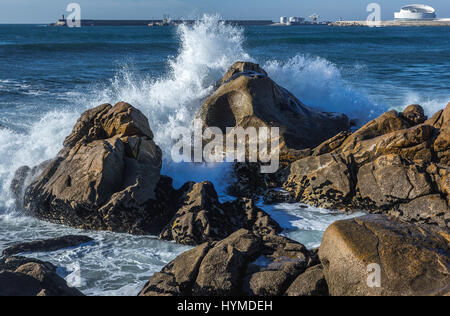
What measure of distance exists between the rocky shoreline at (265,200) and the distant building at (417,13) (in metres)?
111


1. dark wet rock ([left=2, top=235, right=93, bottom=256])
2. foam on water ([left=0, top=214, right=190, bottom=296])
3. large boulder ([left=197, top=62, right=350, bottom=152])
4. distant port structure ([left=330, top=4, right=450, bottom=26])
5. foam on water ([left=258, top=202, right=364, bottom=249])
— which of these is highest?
distant port structure ([left=330, top=4, right=450, bottom=26])

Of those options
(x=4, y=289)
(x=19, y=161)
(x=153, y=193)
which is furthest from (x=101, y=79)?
(x=4, y=289)

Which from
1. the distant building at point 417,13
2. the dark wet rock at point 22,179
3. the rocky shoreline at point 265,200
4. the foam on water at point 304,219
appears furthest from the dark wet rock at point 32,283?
the distant building at point 417,13

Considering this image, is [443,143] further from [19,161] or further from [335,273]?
[19,161]

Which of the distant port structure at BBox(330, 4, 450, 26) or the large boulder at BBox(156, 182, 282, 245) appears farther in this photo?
the distant port structure at BBox(330, 4, 450, 26)

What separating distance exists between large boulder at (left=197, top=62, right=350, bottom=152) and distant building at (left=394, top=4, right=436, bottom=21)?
11083 cm

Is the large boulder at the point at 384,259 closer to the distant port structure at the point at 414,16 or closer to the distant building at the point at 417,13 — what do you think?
the distant port structure at the point at 414,16

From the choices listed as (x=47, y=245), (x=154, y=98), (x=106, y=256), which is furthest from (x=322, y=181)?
(x=154, y=98)

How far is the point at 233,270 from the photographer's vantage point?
3619 millimetres

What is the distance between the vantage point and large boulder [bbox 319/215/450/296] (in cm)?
313

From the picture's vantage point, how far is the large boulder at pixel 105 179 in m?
5.58

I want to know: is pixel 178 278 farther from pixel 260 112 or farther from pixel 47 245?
pixel 260 112

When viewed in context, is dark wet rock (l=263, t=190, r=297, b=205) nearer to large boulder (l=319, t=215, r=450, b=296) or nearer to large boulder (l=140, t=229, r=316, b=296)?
large boulder (l=140, t=229, r=316, b=296)

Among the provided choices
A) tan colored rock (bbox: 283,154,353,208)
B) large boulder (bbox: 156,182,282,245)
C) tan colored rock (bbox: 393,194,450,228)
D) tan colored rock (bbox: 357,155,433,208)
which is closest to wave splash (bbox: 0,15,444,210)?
tan colored rock (bbox: 283,154,353,208)
